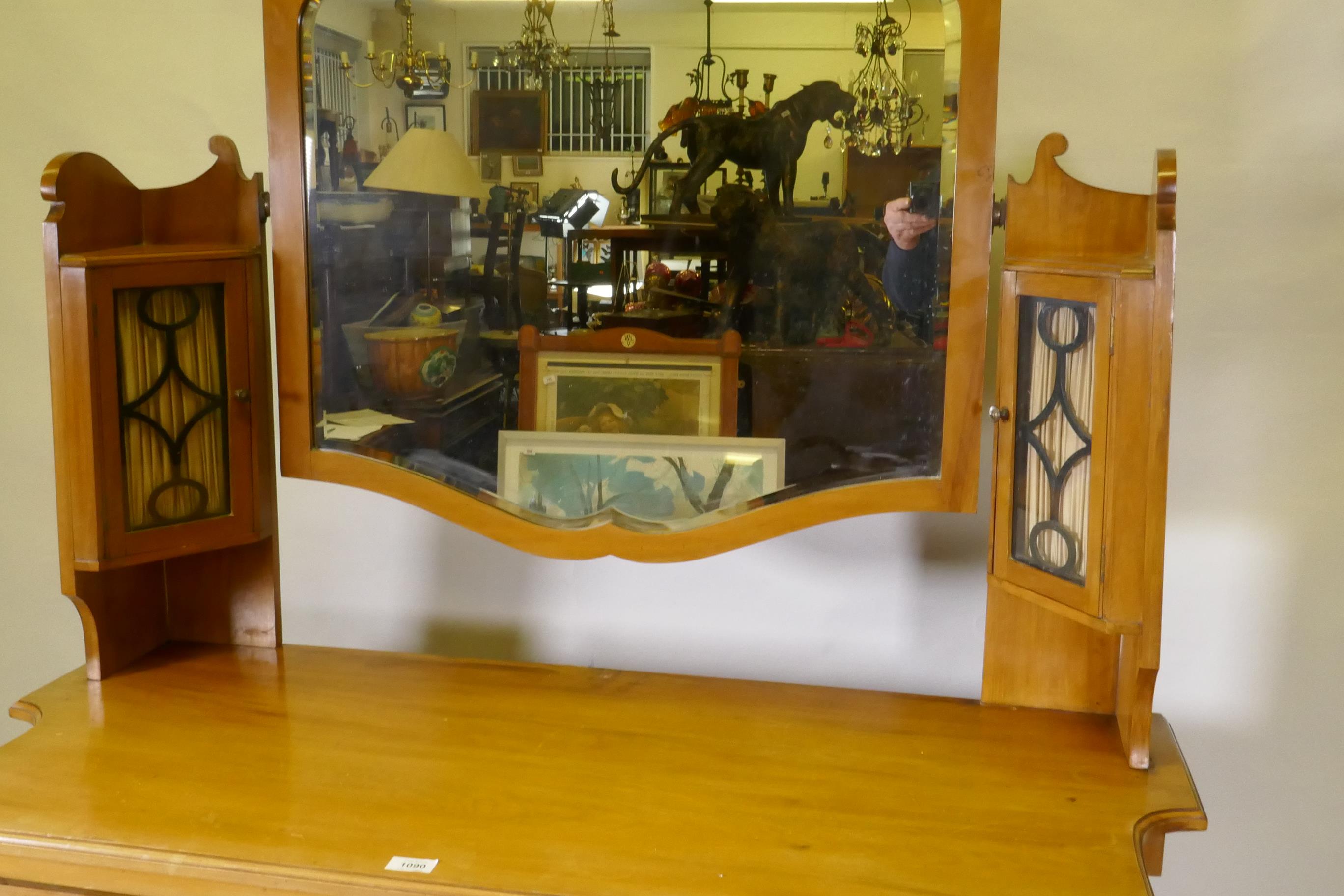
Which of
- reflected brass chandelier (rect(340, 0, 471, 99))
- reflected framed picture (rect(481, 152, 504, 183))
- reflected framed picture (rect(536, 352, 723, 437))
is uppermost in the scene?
reflected brass chandelier (rect(340, 0, 471, 99))

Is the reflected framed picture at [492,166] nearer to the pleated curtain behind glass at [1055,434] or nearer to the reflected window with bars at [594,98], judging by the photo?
the reflected window with bars at [594,98]

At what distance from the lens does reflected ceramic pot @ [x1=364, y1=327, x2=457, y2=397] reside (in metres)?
1.22

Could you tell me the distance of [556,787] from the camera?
1.04 meters

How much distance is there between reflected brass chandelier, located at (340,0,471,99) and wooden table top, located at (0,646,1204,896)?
0.63 meters

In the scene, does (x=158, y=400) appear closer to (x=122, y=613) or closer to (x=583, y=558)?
(x=122, y=613)

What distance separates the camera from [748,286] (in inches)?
45.3

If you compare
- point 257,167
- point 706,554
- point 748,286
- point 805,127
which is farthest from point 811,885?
point 257,167

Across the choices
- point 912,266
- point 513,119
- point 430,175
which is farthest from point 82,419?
point 912,266

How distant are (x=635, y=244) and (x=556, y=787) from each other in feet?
1.71

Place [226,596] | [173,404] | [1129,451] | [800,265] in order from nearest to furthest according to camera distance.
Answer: [1129,451]
[800,265]
[173,404]
[226,596]

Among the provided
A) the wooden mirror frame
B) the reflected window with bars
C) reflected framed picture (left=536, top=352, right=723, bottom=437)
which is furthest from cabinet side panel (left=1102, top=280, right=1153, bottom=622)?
the reflected window with bars

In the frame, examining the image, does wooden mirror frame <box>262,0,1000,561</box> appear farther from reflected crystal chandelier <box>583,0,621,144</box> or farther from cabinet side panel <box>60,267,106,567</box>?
reflected crystal chandelier <box>583,0,621,144</box>

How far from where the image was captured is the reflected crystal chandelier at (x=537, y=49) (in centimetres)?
115

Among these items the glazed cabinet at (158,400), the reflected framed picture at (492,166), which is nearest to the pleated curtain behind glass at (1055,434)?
the reflected framed picture at (492,166)
